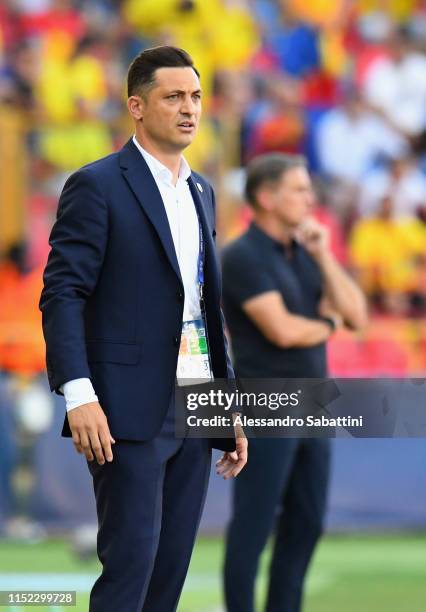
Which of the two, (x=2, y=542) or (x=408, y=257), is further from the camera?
(x=408, y=257)

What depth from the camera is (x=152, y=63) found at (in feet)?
10.2

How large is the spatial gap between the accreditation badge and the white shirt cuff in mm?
315

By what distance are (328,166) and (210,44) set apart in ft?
5.34

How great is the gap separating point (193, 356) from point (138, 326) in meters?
0.21

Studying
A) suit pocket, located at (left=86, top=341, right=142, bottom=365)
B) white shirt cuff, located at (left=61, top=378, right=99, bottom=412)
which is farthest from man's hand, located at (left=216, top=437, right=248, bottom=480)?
white shirt cuff, located at (left=61, top=378, right=99, bottom=412)

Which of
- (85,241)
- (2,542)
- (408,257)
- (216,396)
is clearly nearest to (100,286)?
(85,241)

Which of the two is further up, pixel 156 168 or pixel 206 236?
pixel 156 168

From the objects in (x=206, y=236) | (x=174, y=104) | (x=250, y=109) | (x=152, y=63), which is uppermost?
(x=250, y=109)

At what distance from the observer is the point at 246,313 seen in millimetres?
4656

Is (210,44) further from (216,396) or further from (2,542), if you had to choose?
(216,396)

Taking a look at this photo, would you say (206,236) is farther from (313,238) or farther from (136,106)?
(313,238)

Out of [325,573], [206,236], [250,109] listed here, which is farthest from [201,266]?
[250,109]

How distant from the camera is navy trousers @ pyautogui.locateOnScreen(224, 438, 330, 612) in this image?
4.47 m

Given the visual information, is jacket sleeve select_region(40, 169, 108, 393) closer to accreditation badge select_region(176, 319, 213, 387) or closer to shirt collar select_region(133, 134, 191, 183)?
shirt collar select_region(133, 134, 191, 183)
